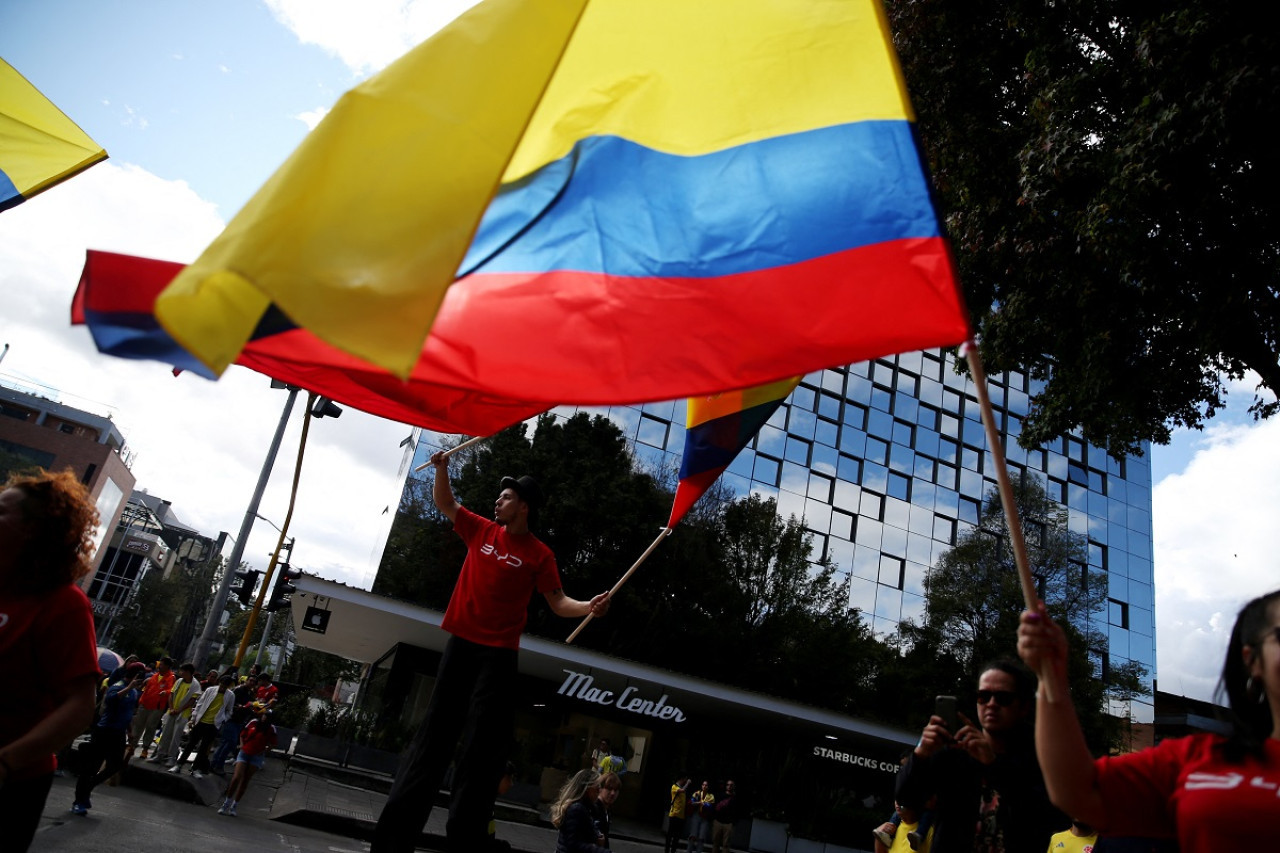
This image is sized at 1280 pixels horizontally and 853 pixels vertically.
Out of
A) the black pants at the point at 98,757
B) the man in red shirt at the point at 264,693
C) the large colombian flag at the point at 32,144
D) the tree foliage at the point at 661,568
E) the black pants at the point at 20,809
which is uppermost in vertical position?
the tree foliage at the point at 661,568

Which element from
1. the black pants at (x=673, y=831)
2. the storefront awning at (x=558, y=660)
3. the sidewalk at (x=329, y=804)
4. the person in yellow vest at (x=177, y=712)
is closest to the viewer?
the sidewalk at (x=329, y=804)

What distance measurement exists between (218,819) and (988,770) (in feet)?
30.9

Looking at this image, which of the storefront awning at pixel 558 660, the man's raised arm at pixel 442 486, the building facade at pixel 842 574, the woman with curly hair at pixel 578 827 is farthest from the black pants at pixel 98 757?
the building facade at pixel 842 574

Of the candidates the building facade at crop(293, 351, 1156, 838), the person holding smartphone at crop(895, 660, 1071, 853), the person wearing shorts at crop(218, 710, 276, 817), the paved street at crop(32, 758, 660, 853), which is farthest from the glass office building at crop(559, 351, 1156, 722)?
the person holding smartphone at crop(895, 660, 1071, 853)

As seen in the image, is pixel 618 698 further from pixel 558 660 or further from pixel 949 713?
pixel 949 713

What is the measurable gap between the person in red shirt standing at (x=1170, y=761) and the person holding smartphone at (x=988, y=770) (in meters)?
1.22

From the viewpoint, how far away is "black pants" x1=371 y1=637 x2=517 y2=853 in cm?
398

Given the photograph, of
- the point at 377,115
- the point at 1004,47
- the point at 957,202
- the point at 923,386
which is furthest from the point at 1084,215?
the point at 923,386

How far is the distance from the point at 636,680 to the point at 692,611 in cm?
798

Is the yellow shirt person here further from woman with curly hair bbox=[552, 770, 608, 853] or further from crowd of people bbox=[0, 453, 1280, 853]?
woman with curly hair bbox=[552, 770, 608, 853]

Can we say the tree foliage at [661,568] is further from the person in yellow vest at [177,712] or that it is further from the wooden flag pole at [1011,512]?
the wooden flag pole at [1011,512]

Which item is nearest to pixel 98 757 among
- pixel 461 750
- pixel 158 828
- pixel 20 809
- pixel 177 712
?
pixel 158 828

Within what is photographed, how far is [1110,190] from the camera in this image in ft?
30.2

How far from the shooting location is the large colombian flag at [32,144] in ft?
18.6
